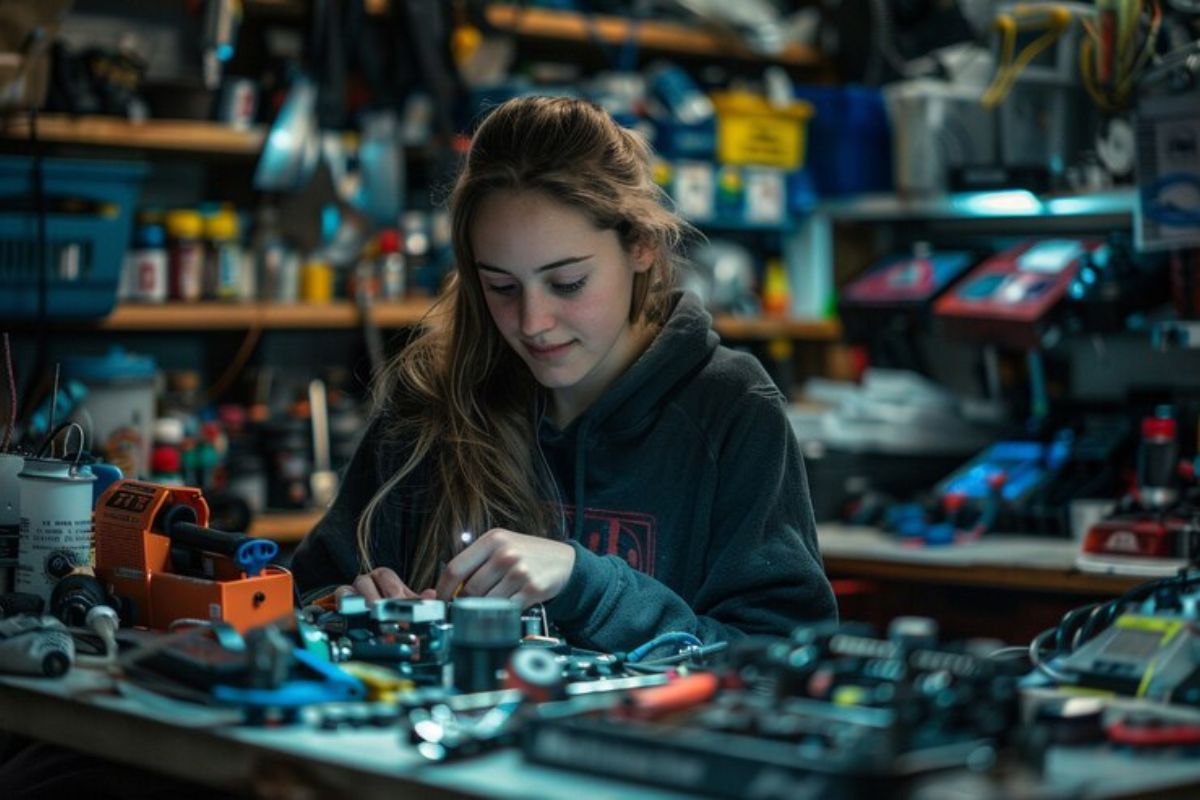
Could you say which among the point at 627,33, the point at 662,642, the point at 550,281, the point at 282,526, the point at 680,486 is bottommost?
the point at 282,526

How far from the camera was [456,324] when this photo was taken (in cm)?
245

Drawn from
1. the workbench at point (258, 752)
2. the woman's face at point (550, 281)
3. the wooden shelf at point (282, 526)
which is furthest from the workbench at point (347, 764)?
the wooden shelf at point (282, 526)

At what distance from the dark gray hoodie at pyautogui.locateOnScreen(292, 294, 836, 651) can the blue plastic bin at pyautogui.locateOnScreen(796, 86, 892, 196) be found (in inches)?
83.6

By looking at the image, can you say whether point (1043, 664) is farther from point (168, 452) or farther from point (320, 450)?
point (320, 450)

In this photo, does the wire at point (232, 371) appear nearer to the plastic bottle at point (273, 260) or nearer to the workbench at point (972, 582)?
the plastic bottle at point (273, 260)

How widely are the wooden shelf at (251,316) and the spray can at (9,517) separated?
1582 millimetres

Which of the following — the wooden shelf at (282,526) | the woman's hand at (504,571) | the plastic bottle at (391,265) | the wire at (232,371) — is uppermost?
the plastic bottle at (391,265)

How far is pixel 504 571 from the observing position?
183 cm

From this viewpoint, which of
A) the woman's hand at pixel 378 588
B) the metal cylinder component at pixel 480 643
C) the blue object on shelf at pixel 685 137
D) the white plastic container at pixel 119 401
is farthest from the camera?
the blue object on shelf at pixel 685 137

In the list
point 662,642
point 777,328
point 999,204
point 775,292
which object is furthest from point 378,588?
point 775,292

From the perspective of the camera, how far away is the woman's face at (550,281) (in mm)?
2164

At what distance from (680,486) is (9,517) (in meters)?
0.81

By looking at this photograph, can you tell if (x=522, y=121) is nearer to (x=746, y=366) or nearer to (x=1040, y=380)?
(x=746, y=366)

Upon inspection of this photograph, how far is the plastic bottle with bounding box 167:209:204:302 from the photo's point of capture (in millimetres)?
3797
